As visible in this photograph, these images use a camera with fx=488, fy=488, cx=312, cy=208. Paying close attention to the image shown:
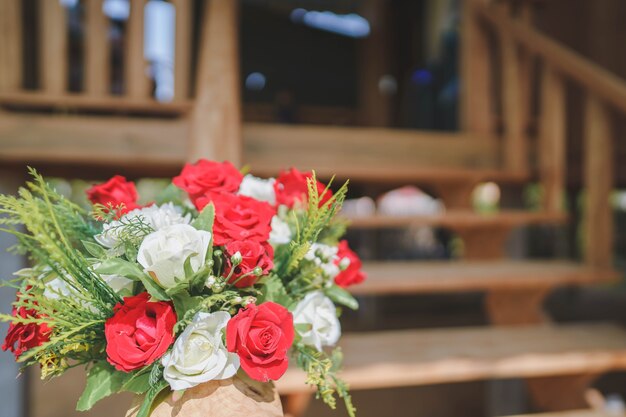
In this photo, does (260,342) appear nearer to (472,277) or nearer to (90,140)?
(472,277)

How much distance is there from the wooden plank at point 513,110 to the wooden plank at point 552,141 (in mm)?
93

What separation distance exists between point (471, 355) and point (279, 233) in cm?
95

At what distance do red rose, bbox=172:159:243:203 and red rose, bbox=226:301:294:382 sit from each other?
196 millimetres

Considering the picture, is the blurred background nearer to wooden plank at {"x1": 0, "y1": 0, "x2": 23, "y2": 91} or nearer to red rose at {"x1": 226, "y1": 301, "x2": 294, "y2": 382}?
wooden plank at {"x1": 0, "y1": 0, "x2": 23, "y2": 91}

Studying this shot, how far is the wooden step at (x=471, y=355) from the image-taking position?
4.26 ft

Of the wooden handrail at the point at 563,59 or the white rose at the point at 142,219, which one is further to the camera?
the wooden handrail at the point at 563,59

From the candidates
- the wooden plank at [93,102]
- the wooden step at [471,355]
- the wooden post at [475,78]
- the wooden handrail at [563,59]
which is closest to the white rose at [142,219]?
the wooden step at [471,355]

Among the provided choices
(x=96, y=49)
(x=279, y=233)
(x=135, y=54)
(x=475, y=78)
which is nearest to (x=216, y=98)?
(x=135, y=54)

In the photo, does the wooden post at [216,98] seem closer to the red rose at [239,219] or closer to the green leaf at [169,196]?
the green leaf at [169,196]

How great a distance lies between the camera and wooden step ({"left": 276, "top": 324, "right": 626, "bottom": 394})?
4.26 ft

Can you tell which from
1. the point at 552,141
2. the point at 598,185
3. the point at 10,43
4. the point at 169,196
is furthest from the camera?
the point at 552,141

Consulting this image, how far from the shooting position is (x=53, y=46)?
1.65m

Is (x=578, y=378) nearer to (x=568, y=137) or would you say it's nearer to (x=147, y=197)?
(x=147, y=197)

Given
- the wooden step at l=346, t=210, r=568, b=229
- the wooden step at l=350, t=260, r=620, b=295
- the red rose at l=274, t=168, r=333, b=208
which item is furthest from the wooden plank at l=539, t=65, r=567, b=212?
the red rose at l=274, t=168, r=333, b=208
